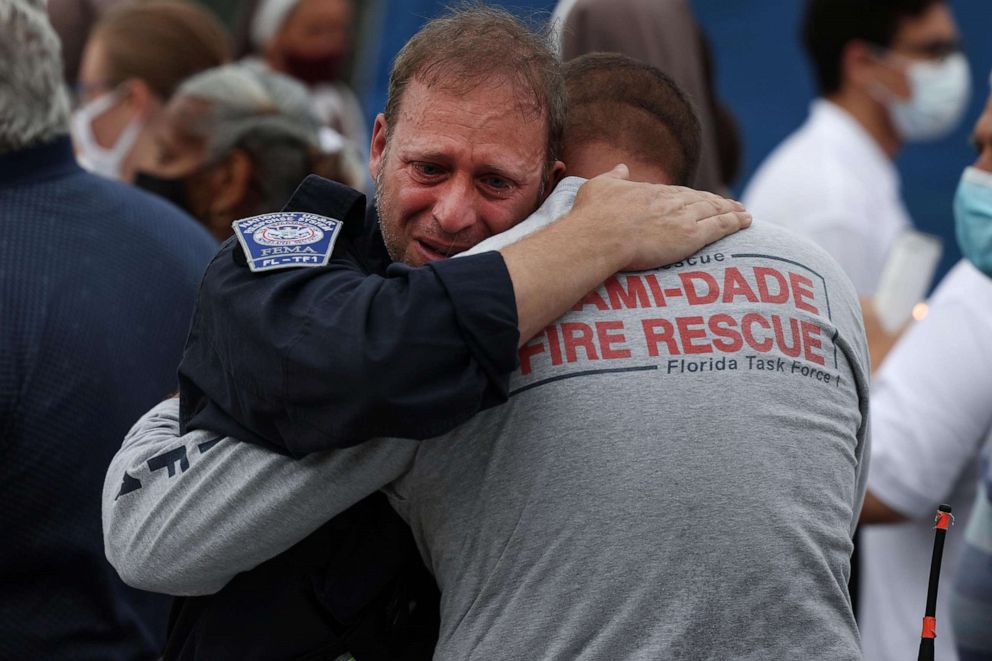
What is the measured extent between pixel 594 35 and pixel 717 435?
8.60 feet

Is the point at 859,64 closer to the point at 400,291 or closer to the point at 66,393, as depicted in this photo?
the point at 66,393

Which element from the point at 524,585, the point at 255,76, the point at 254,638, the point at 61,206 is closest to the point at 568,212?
the point at 524,585

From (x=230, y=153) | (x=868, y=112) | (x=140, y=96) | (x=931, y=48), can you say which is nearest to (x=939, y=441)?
(x=230, y=153)

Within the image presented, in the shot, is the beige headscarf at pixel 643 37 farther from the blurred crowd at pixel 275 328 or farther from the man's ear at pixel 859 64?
the man's ear at pixel 859 64

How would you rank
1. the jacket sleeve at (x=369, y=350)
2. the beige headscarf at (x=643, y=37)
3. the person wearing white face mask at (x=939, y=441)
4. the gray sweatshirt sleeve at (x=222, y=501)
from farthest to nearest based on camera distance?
the beige headscarf at (x=643, y=37) → the person wearing white face mask at (x=939, y=441) → the gray sweatshirt sleeve at (x=222, y=501) → the jacket sleeve at (x=369, y=350)

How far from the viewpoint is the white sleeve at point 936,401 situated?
3152 millimetres

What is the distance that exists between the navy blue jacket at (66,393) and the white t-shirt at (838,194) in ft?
8.23

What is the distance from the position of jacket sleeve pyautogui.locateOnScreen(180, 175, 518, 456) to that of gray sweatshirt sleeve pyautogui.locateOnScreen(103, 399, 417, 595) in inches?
2.0

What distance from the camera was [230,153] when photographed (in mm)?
A: 3617

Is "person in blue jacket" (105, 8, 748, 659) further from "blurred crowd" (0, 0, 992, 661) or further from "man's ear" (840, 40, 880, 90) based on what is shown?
"man's ear" (840, 40, 880, 90)

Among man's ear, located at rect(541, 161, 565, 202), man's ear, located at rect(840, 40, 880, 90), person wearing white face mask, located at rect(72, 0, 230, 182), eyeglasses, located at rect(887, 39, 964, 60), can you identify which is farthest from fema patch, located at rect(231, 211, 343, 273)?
eyeglasses, located at rect(887, 39, 964, 60)

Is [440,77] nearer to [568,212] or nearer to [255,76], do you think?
[568,212]

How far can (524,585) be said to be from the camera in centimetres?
174

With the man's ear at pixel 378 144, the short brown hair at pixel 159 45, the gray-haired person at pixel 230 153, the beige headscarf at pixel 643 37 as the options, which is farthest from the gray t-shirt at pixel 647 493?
the short brown hair at pixel 159 45
